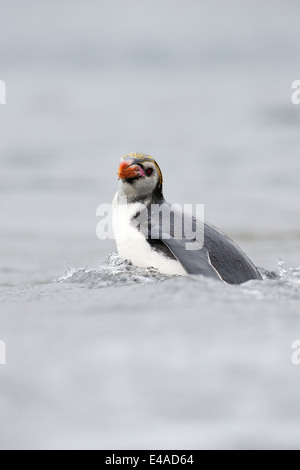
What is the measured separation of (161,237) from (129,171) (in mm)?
908

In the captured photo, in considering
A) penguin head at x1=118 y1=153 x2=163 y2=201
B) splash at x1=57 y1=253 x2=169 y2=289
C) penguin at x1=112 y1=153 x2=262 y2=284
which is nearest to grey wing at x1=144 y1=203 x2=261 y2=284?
penguin at x1=112 y1=153 x2=262 y2=284

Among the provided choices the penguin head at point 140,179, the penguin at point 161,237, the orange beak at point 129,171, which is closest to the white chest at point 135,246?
the penguin at point 161,237

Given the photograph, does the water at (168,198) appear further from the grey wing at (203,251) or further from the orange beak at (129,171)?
the orange beak at (129,171)

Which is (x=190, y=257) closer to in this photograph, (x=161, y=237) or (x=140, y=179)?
(x=161, y=237)

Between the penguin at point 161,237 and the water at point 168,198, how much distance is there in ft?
0.65

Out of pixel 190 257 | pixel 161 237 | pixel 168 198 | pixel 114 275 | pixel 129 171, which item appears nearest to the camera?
pixel 190 257

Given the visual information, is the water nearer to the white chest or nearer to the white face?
the white chest

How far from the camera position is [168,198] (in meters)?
15.0

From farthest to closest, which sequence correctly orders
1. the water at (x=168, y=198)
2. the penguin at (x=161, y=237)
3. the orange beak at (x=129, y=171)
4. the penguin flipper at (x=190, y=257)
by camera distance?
the orange beak at (x=129, y=171) → the penguin at (x=161, y=237) → the penguin flipper at (x=190, y=257) → the water at (x=168, y=198)

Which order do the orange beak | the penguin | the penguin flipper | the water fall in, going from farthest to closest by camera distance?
the orange beak
the penguin
the penguin flipper
the water

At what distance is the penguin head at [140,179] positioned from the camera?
271 inches

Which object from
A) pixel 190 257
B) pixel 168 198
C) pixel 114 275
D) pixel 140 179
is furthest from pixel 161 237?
pixel 168 198

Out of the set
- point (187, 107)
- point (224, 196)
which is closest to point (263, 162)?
point (224, 196)

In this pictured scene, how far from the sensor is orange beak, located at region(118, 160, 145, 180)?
683cm
